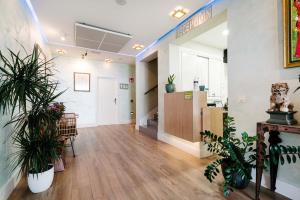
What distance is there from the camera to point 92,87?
20.0 ft

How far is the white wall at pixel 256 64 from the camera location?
1.65 meters

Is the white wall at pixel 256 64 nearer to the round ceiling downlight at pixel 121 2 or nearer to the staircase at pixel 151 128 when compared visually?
the round ceiling downlight at pixel 121 2

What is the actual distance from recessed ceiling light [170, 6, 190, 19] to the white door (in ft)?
14.0

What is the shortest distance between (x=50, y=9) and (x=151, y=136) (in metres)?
3.67

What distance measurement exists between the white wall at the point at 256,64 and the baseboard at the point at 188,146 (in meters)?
0.95

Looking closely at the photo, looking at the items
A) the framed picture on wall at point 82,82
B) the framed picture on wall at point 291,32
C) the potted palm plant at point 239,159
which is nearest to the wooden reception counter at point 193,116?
the potted palm plant at point 239,159

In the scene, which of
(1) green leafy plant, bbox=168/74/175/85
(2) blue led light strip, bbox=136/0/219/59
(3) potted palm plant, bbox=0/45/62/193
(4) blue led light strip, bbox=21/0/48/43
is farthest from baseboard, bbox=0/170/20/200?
(2) blue led light strip, bbox=136/0/219/59

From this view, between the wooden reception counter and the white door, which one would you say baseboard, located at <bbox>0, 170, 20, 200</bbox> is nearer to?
the wooden reception counter

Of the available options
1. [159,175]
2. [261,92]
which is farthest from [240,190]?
[261,92]

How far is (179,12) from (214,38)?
1560mm

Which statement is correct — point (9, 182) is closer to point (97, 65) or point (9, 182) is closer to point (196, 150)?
point (196, 150)

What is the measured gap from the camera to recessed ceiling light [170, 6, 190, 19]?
105 inches

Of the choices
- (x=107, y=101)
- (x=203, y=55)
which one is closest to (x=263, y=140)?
(x=203, y=55)

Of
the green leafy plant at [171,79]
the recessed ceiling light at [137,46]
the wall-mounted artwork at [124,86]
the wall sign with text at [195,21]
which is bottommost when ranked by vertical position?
the green leafy plant at [171,79]
